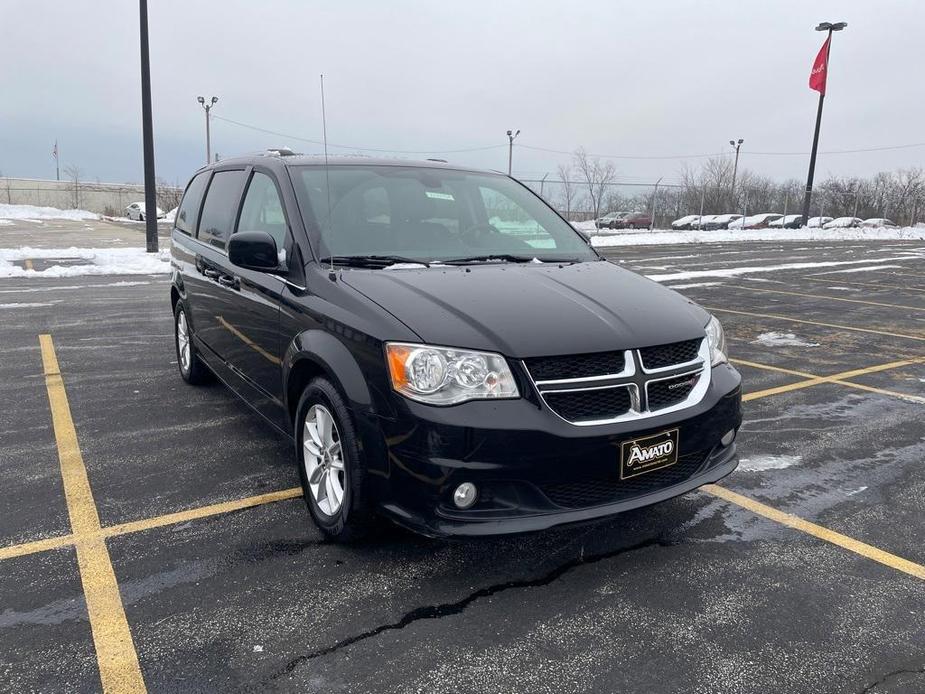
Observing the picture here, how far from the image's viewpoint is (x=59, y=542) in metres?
3.38

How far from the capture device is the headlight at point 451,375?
281 cm

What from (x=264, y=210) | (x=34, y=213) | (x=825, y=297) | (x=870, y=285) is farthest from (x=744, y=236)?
(x=34, y=213)

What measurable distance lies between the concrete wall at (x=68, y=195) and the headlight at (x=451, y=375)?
183 ft

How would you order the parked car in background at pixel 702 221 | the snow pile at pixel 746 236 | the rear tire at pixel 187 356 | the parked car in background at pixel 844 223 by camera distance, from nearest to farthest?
1. the rear tire at pixel 187 356
2. the snow pile at pixel 746 236
3. the parked car in background at pixel 702 221
4. the parked car in background at pixel 844 223

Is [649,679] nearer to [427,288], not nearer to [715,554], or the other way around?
[715,554]

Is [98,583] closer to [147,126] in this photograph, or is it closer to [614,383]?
[614,383]

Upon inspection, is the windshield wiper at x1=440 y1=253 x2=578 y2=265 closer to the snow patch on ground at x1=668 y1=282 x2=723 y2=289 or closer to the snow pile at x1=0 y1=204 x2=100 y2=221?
the snow patch on ground at x1=668 y1=282 x2=723 y2=289

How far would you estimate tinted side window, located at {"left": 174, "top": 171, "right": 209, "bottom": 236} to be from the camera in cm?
564

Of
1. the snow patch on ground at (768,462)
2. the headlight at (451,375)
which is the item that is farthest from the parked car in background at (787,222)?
the headlight at (451,375)

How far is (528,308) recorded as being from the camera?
10.4 ft

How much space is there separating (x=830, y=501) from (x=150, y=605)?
11.4 feet

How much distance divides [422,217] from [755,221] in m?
40.9

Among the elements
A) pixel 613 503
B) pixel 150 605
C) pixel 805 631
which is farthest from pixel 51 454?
pixel 805 631

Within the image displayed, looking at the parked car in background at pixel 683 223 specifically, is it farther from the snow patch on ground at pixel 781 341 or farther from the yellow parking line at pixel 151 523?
the yellow parking line at pixel 151 523
